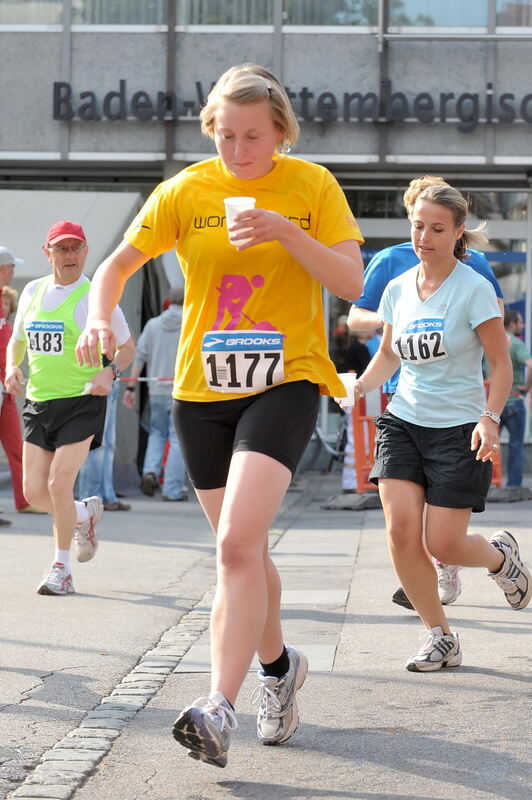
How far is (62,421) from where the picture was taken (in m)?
8.16

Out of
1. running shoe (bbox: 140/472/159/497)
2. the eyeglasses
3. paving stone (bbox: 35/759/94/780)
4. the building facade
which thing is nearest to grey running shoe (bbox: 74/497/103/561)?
the eyeglasses

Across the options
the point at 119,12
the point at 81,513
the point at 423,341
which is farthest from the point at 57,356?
the point at 119,12

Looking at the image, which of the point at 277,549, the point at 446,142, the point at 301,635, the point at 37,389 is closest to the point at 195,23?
the point at 446,142

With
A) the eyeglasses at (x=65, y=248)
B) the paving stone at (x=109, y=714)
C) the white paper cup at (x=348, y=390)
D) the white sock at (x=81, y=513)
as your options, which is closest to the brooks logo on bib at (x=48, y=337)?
the eyeglasses at (x=65, y=248)

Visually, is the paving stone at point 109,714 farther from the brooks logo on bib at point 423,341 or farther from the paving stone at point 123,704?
the brooks logo on bib at point 423,341

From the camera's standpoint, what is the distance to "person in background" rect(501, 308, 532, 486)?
14586 millimetres

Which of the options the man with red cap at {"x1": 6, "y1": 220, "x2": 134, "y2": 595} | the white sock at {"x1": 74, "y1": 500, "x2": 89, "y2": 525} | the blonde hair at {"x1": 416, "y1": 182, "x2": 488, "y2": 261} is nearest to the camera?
the blonde hair at {"x1": 416, "y1": 182, "x2": 488, "y2": 261}

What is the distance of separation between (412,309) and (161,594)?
Result: 9.27 ft

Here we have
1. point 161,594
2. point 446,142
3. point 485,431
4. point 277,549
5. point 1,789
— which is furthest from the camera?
point 446,142

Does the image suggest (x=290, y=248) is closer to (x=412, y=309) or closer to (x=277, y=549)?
(x=412, y=309)

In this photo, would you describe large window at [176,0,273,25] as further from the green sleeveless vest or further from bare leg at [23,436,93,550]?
bare leg at [23,436,93,550]

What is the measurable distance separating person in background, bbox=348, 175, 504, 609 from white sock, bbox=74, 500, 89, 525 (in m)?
2.14

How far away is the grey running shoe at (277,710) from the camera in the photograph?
14.3 feet

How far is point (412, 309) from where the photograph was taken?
5883mm
